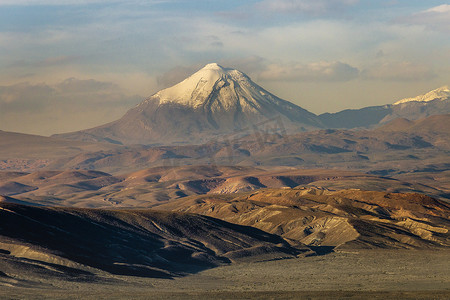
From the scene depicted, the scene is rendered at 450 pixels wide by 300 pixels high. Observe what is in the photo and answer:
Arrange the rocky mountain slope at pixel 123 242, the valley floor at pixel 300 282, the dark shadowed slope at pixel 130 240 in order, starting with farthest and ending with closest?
the dark shadowed slope at pixel 130 240 → the rocky mountain slope at pixel 123 242 → the valley floor at pixel 300 282

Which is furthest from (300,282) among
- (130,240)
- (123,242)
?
(130,240)

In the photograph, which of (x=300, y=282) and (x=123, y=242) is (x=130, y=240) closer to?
(x=123, y=242)

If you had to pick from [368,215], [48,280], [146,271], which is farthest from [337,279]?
[368,215]

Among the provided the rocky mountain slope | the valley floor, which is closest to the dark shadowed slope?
the rocky mountain slope

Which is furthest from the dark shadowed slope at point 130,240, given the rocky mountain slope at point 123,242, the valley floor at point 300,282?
the valley floor at point 300,282

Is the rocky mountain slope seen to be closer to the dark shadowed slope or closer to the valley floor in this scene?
the dark shadowed slope

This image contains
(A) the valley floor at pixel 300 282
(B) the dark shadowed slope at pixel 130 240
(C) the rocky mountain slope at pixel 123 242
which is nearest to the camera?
(A) the valley floor at pixel 300 282

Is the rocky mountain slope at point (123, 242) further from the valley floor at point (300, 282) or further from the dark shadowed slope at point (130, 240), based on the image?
the valley floor at point (300, 282)

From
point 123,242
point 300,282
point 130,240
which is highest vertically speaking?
point 123,242

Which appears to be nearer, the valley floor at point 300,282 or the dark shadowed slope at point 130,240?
the valley floor at point 300,282
